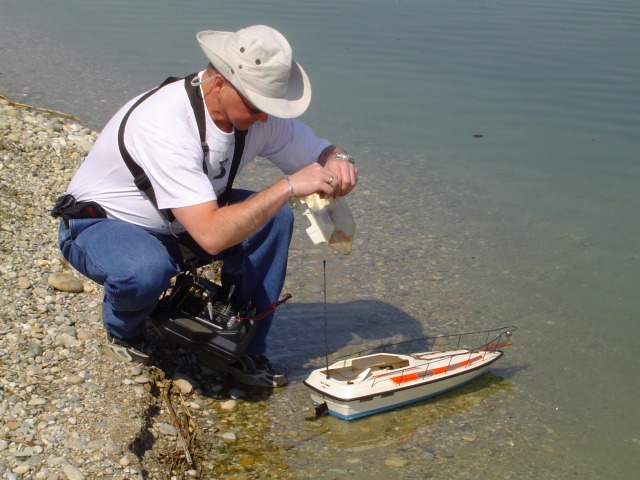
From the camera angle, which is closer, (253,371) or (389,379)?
(389,379)

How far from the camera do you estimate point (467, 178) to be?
7.75m

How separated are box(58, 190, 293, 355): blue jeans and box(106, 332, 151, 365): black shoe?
0.05 metres

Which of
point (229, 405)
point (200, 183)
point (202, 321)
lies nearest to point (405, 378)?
point (229, 405)

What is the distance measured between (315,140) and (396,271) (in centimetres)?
188

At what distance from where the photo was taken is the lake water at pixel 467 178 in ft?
14.7

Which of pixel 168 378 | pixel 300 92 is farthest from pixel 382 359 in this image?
pixel 300 92

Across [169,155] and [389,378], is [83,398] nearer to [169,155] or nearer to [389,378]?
[169,155]

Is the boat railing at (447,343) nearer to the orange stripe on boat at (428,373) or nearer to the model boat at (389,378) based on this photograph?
the model boat at (389,378)

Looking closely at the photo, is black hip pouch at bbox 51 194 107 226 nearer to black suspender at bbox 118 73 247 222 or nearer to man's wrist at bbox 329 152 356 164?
black suspender at bbox 118 73 247 222

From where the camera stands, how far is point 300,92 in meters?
3.86

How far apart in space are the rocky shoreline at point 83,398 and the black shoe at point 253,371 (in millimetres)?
76

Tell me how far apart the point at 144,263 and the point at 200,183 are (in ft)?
1.58

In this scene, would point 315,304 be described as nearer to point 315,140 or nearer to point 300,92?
point 315,140

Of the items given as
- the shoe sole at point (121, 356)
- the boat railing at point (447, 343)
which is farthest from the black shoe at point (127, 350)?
the boat railing at point (447, 343)
